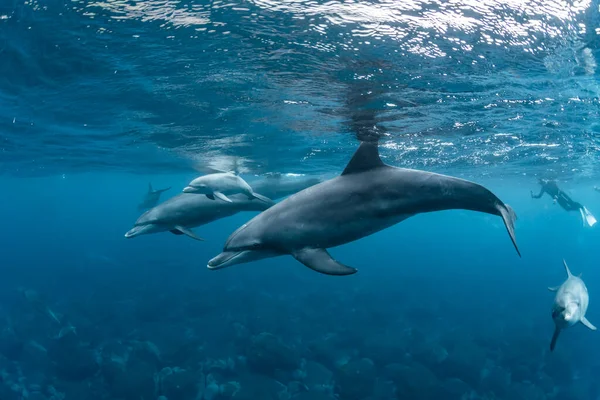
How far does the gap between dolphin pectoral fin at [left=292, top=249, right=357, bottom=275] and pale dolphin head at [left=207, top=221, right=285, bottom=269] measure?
0.49 metres

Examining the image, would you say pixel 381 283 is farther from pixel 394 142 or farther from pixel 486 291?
pixel 394 142

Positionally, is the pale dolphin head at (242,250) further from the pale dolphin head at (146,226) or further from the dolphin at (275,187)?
the dolphin at (275,187)

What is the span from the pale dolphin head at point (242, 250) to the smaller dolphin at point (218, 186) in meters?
3.96

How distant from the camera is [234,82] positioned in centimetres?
1150

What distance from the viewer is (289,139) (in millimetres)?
20094

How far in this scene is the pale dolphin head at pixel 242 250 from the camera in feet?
16.3

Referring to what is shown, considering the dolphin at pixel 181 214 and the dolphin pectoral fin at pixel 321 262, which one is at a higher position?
the dolphin pectoral fin at pixel 321 262

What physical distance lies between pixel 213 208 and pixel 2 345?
44.1 ft

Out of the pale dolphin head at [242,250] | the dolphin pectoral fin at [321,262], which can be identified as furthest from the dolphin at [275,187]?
the dolphin pectoral fin at [321,262]

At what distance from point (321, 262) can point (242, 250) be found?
1.14m

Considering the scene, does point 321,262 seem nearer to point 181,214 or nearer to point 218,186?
point 218,186

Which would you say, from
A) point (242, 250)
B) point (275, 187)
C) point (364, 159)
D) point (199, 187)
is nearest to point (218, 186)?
point (199, 187)

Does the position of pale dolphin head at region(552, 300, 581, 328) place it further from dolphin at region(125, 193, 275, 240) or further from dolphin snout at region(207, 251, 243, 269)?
dolphin at region(125, 193, 275, 240)

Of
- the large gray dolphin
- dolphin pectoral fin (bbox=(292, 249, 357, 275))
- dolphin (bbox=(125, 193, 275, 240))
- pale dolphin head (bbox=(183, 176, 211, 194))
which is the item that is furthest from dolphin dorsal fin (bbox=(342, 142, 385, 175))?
dolphin (bbox=(125, 193, 275, 240))
